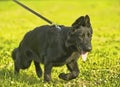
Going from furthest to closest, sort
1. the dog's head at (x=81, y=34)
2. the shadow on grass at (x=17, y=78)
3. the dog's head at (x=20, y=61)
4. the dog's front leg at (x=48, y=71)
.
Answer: the dog's head at (x=20, y=61) → the shadow on grass at (x=17, y=78) → the dog's front leg at (x=48, y=71) → the dog's head at (x=81, y=34)

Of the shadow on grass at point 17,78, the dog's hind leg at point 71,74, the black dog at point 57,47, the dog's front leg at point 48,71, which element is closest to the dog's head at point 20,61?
the black dog at point 57,47

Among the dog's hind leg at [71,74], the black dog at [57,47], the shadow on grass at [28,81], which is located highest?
the black dog at [57,47]

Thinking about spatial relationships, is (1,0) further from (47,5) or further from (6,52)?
(6,52)

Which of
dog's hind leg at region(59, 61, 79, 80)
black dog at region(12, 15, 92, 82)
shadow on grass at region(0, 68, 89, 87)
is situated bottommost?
shadow on grass at region(0, 68, 89, 87)

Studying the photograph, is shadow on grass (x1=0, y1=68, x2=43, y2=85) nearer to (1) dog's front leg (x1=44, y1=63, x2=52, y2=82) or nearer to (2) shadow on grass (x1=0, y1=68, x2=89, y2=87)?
(2) shadow on grass (x1=0, y1=68, x2=89, y2=87)

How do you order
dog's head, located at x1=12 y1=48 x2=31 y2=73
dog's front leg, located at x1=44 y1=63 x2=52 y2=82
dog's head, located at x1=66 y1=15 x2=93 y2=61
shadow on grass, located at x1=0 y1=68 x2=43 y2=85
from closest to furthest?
1. dog's head, located at x1=66 y1=15 x2=93 y2=61
2. dog's front leg, located at x1=44 y1=63 x2=52 y2=82
3. shadow on grass, located at x1=0 y1=68 x2=43 y2=85
4. dog's head, located at x1=12 y1=48 x2=31 y2=73

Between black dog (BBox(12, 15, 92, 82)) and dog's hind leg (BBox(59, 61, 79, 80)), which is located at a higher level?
black dog (BBox(12, 15, 92, 82))

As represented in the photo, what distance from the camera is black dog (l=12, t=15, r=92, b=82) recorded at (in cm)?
929

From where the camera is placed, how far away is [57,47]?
32.1 ft

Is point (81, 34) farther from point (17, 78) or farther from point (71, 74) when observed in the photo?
point (17, 78)

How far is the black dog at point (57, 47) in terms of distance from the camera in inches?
366

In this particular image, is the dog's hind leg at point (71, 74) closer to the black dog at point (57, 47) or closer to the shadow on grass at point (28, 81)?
the black dog at point (57, 47)

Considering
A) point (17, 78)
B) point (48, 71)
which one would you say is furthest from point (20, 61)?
point (48, 71)

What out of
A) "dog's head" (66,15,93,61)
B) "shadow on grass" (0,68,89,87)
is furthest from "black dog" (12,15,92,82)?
"shadow on grass" (0,68,89,87)
